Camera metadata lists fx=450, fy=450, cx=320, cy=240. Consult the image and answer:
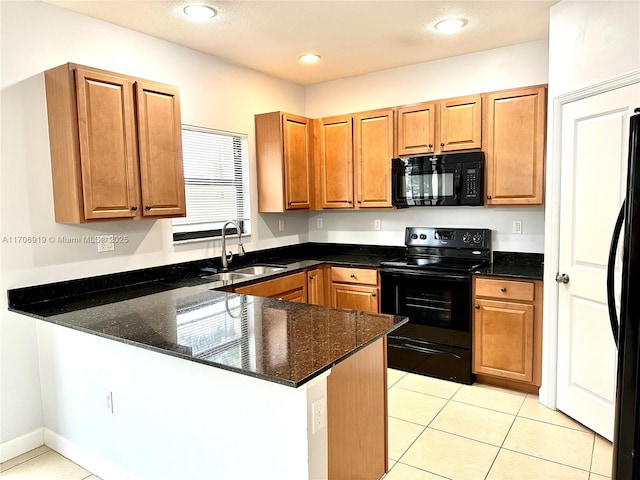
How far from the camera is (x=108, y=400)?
2.29 meters

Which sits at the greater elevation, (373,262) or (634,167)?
(634,167)

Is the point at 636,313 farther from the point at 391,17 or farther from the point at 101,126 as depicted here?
the point at 101,126

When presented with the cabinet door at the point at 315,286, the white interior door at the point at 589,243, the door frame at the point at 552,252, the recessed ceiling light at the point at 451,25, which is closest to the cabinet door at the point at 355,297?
the cabinet door at the point at 315,286

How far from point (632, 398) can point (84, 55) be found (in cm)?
336

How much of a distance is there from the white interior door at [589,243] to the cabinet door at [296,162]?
2.23m

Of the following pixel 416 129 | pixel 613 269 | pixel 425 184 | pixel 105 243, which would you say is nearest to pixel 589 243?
pixel 613 269

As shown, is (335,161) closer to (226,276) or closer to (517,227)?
(226,276)

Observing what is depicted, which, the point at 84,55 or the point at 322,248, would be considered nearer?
the point at 84,55

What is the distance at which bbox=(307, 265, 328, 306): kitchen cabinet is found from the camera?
4.02 meters

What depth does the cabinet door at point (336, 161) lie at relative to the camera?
426 centimetres

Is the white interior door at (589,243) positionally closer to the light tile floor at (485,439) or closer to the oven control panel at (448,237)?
the light tile floor at (485,439)

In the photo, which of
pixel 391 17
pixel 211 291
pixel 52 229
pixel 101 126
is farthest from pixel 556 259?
pixel 52 229

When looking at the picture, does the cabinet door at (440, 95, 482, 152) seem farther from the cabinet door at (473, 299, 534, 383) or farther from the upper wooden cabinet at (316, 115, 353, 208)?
the cabinet door at (473, 299, 534, 383)

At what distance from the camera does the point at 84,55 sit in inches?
113
